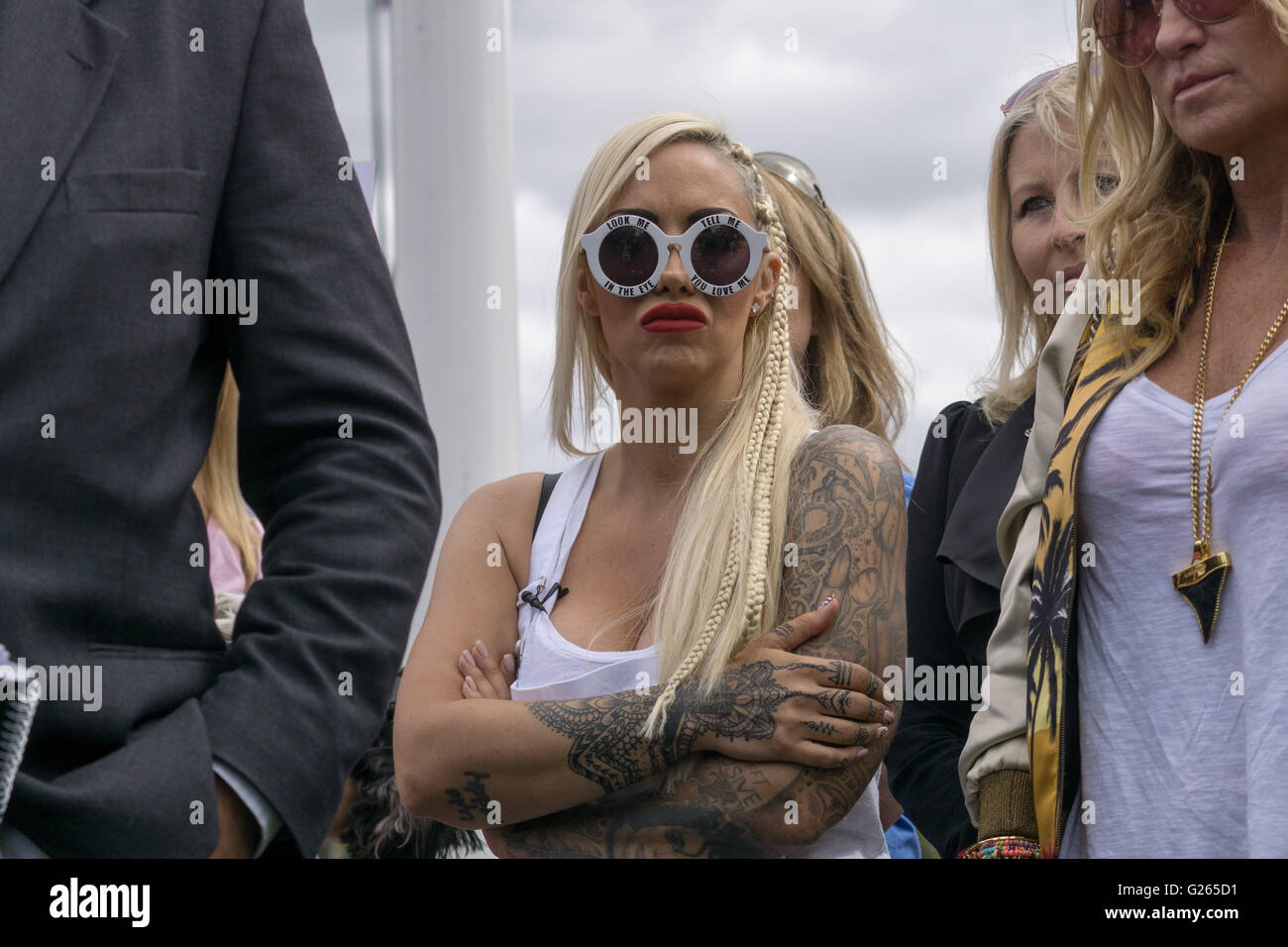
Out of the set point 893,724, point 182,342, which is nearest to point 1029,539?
point 893,724

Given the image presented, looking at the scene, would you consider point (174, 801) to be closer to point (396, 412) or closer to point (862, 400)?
point (396, 412)

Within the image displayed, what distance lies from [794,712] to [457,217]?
3.28m

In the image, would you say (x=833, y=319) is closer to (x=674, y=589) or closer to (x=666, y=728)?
(x=674, y=589)

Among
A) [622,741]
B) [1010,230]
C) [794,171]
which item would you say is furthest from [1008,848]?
[794,171]

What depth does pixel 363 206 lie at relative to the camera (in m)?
1.82

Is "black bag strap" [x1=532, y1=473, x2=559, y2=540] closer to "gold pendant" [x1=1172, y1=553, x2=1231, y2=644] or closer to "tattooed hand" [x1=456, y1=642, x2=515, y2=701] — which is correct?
"tattooed hand" [x1=456, y1=642, x2=515, y2=701]

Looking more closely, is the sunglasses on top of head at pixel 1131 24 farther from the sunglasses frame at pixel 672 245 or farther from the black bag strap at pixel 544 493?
the black bag strap at pixel 544 493

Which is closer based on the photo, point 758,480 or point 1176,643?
point 1176,643

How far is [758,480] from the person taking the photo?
2.85 meters

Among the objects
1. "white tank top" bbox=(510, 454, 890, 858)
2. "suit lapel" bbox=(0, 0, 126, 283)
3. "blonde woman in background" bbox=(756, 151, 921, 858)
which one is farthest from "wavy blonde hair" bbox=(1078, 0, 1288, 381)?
"suit lapel" bbox=(0, 0, 126, 283)

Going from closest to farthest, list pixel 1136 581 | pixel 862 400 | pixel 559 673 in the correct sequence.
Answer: pixel 1136 581
pixel 559 673
pixel 862 400

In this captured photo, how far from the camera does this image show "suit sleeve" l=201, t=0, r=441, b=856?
1617 mm

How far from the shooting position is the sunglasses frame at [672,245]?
9.41 feet
